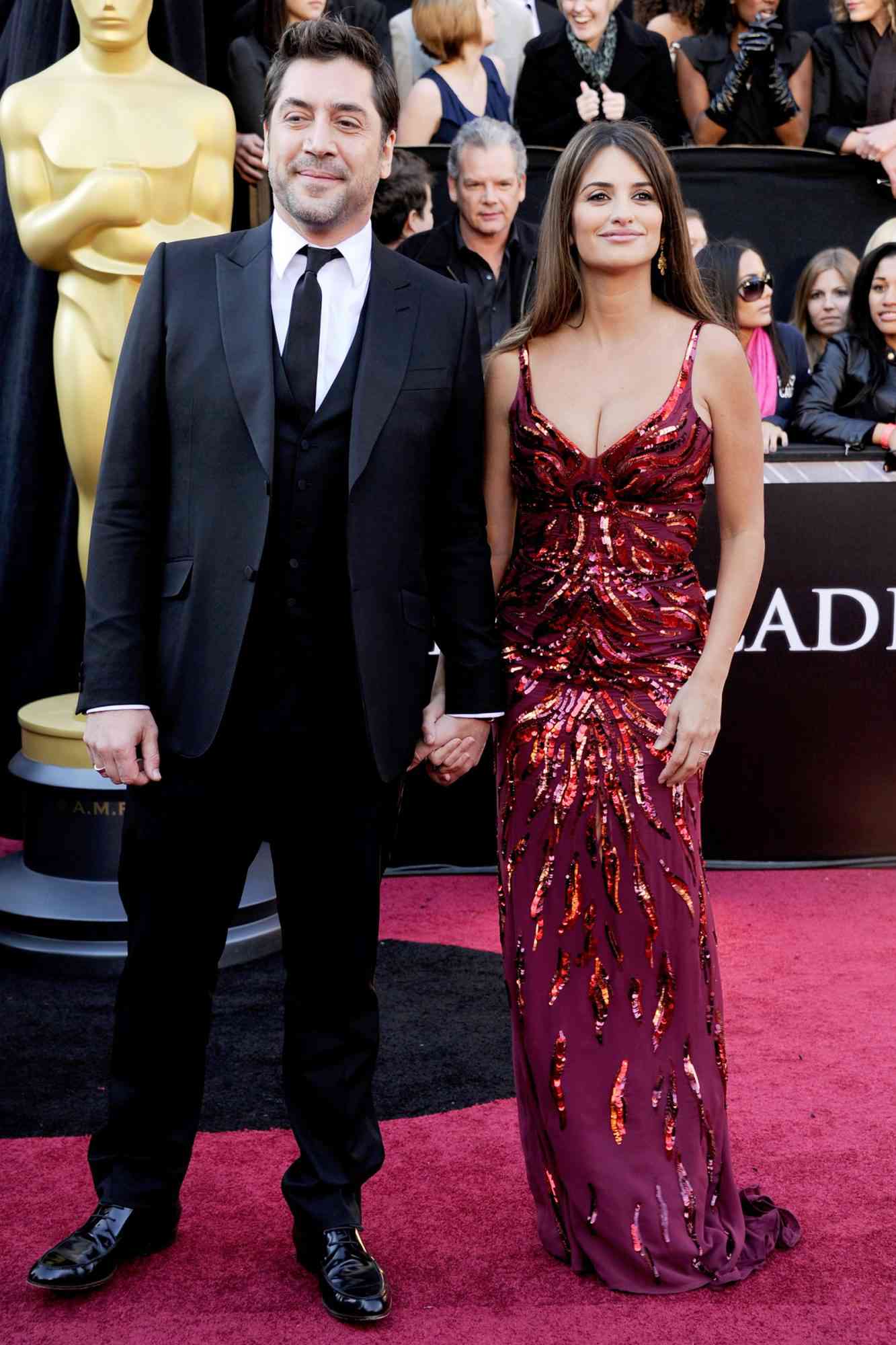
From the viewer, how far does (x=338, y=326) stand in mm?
2184

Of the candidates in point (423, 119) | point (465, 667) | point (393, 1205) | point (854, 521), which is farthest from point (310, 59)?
point (423, 119)

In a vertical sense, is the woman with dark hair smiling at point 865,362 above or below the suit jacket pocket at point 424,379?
above

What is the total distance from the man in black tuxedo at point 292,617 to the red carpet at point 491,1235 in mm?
94

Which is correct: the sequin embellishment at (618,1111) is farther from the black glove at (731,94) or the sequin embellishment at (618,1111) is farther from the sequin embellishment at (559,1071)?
the black glove at (731,94)

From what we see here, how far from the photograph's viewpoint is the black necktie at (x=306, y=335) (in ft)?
7.00

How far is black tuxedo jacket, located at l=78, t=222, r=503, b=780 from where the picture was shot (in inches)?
83.2

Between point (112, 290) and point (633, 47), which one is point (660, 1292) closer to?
point (112, 290)

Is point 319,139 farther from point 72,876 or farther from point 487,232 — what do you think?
point 487,232

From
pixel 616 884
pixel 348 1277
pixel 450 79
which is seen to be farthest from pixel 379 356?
pixel 450 79

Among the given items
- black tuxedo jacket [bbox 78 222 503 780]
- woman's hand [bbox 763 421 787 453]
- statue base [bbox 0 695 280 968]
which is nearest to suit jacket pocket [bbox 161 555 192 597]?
black tuxedo jacket [bbox 78 222 503 780]

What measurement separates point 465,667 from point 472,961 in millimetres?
1724

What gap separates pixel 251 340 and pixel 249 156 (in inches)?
112

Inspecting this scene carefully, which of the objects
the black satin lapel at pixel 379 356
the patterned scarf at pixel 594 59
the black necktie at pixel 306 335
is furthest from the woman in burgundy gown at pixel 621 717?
the patterned scarf at pixel 594 59

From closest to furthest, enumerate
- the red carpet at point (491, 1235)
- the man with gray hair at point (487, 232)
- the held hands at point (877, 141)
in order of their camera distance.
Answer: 1. the red carpet at point (491, 1235)
2. the man with gray hair at point (487, 232)
3. the held hands at point (877, 141)
